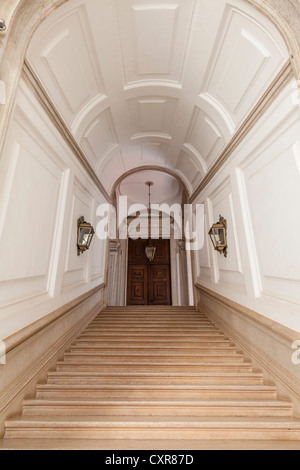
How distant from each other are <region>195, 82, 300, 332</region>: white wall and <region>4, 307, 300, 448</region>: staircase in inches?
27.8

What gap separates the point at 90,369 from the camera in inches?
87.4

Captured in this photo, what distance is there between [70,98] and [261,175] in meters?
2.46

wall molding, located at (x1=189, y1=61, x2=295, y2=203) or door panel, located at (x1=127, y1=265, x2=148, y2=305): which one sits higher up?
wall molding, located at (x1=189, y1=61, x2=295, y2=203)

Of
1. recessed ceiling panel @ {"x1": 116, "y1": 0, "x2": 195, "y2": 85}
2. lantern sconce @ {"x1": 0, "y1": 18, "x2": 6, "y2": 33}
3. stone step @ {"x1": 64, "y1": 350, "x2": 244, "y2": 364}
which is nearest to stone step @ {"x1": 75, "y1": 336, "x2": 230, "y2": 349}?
stone step @ {"x1": 64, "y1": 350, "x2": 244, "y2": 364}

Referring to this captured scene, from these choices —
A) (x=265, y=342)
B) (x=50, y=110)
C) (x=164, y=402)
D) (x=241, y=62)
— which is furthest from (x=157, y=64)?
(x=164, y=402)

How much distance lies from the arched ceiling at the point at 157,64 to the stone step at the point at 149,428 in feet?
9.53

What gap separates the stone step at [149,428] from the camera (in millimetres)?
→ 1523

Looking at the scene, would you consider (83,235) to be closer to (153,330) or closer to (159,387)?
(153,330)

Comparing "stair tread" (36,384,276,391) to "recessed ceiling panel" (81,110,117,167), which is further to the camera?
"recessed ceiling panel" (81,110,117,167)

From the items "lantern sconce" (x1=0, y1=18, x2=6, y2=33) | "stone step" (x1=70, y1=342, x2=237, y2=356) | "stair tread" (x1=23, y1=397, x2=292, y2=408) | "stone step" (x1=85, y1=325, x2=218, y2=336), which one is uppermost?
"lantern sconce" (x1=0, y1=18, x2=6, y2=33)

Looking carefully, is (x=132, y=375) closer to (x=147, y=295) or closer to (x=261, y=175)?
(x=261, y=175)

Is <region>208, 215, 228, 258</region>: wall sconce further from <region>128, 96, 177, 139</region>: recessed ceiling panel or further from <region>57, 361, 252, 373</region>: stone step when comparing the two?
<region>128, 96, 177, 139</region>: recessed ceiling panel

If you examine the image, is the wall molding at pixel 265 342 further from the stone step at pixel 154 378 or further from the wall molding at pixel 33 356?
the wall molding at pixel 33 356

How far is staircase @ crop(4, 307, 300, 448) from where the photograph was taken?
155 centimetres
